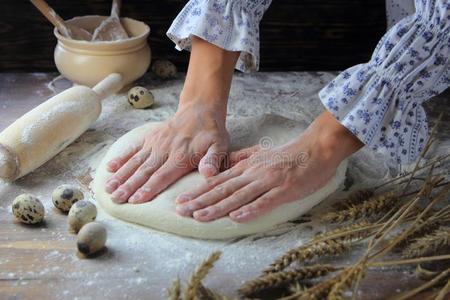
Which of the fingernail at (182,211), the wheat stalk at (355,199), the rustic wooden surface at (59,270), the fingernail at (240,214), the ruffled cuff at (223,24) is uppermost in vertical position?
the ruffled cuff at (223,24)

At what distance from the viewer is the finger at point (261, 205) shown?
1196mm

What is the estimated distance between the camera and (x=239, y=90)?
1.86 m

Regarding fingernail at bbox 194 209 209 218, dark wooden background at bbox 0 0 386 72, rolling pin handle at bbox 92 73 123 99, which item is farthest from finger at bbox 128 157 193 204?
dark wooden background at bbox 0 0 386 72

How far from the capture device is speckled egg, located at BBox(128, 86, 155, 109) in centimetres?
172

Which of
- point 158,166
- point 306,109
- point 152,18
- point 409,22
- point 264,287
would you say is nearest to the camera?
point 264,287

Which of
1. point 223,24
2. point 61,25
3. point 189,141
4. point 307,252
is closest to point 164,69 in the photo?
point 61,25

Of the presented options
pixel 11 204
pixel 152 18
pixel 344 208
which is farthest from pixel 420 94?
pixel 152 18

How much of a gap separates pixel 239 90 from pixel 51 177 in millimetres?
667

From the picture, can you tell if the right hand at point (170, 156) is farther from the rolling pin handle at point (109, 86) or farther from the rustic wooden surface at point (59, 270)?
the rolling pin handle at point (109, 86)

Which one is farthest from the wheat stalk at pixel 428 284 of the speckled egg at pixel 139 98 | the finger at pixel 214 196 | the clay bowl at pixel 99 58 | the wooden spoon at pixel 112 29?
the wooden spoon at pixel 112 29

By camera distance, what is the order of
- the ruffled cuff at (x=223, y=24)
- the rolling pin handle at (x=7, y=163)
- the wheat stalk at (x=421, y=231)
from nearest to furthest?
the wheat stalk at (x=421, y=231), the rolling pin handle at (x=7, y=163), the ruffled cuff at (x=223, y=24)

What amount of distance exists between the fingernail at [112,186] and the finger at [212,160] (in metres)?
0.17

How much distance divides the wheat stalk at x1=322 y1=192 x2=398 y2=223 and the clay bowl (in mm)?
802

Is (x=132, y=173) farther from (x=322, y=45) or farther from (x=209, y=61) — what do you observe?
(x=322, y=45)
